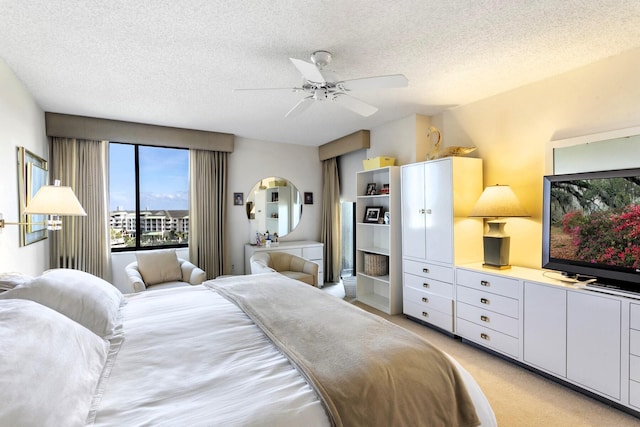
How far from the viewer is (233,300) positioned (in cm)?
232

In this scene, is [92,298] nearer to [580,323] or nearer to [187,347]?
[187,347]

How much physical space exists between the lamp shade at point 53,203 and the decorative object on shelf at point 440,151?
3375mm

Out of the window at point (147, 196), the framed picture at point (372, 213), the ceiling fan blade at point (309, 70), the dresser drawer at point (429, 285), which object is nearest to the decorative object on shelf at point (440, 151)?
the framed picture at point (372, 213)

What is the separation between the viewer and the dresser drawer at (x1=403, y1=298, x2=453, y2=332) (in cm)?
342

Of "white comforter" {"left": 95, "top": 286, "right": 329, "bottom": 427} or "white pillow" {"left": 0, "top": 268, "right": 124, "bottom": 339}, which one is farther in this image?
"white pillow" {"left": 0, "top": 268, "right": 124, "bottom": 339}

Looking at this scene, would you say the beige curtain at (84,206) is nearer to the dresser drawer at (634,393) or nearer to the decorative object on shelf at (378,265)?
the decorative object on shelf at (378,265)

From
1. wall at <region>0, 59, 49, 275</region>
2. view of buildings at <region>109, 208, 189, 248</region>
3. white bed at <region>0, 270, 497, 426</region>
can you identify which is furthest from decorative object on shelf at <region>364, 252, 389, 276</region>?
wall at <region>0, 59, 49, 275</region>

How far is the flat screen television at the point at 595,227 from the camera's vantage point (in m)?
2.24

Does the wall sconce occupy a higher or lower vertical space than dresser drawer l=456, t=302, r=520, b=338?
higher

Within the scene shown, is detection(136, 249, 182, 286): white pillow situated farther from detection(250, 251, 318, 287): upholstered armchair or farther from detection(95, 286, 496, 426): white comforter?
detection(95, 286, 496, 426): white comforter

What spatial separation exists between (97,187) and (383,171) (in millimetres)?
3886

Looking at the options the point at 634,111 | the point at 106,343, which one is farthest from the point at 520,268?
the point at 106,343

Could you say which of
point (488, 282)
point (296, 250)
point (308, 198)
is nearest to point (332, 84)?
point (488, 282)

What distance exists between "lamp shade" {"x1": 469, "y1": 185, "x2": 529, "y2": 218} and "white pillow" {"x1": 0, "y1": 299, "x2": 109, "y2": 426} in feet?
10.2
